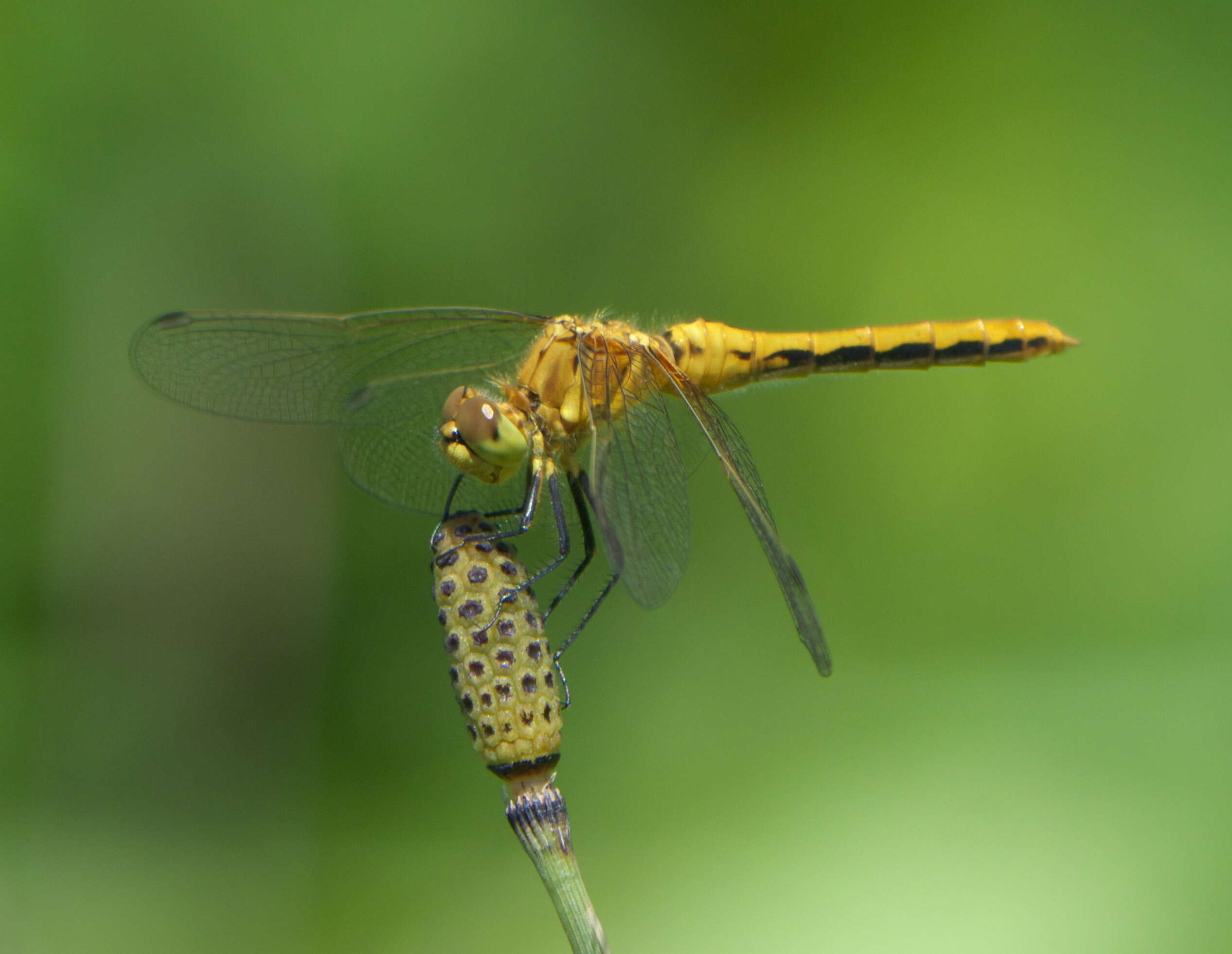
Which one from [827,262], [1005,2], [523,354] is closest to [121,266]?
[523,354]

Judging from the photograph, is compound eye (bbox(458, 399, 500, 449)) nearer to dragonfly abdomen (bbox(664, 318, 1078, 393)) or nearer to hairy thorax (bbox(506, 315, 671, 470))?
hairy thorax (bbox(506, 315, 671, 470))

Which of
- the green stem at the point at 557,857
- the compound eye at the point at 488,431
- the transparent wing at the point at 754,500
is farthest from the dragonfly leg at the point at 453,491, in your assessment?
the green stem at the point at 557,857

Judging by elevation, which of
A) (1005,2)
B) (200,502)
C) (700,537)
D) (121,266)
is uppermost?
(1005,2)

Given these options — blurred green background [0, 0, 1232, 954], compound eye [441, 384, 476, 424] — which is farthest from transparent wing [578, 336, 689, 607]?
blurred green background [0, 0, 1232, 954]

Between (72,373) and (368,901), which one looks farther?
(72,373)

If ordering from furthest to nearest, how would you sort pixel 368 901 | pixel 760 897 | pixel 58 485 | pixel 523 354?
pixel 58 485
pixel 368 901
pixel 760 897
pixel 523 354

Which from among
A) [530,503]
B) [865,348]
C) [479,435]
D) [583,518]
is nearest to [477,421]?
[479,435]

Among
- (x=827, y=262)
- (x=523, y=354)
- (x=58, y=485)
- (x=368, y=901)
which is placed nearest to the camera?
(x=523, y=354)

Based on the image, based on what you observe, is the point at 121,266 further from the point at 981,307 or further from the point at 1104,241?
the point at 1104,241
